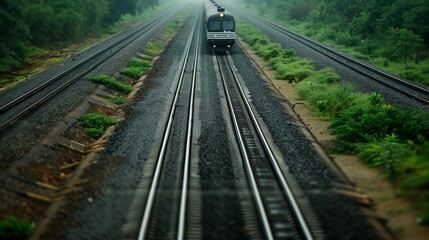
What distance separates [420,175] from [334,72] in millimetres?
14568

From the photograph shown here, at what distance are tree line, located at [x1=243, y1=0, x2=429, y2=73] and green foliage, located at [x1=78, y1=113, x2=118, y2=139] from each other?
18651 mm

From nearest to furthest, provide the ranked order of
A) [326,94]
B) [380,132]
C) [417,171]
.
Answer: [417,171] < [380,132] < [326,94]

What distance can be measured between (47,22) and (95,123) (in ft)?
81.6

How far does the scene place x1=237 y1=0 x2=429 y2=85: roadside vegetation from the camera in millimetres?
23672

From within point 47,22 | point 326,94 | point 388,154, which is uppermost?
point 47,22

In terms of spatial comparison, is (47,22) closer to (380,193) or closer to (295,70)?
(295,70)

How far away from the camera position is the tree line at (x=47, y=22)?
2642 centimetres

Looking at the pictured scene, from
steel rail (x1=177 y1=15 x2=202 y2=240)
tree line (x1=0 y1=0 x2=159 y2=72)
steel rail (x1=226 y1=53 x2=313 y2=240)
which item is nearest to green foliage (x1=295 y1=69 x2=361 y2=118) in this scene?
steel rail (x1=226 y1=53 x2=313 y2=240)

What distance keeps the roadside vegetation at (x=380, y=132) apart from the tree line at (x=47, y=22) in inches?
820

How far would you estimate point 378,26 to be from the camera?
97.8ft

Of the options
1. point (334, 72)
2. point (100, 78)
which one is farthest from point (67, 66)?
point (334, 72)

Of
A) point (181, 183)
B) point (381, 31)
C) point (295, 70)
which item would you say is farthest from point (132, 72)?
point (381, 31)

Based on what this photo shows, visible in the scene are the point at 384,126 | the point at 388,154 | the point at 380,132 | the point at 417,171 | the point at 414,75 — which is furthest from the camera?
the point at 414,75

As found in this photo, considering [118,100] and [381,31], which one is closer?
[118,100]
